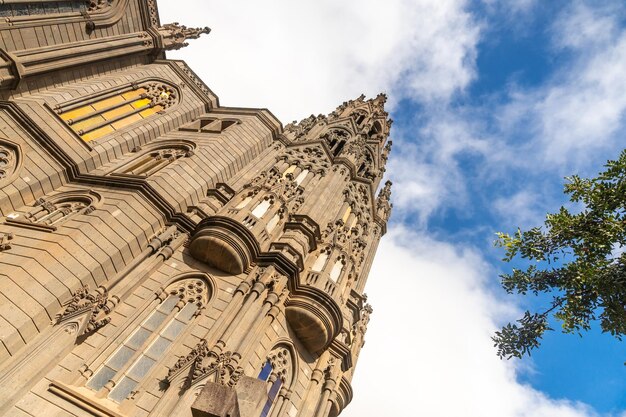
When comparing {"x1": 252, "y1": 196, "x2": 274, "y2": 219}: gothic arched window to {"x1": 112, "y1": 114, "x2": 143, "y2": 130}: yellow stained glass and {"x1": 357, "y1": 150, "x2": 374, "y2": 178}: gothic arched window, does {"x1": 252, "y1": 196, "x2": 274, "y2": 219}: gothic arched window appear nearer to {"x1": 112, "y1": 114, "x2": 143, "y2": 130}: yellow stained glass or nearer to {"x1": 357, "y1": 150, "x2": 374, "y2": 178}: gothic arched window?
{"x1": 112, "y1": 114, "x2": 143, "y2": 130}: yellow stained glass

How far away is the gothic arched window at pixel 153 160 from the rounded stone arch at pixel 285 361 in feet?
25.5

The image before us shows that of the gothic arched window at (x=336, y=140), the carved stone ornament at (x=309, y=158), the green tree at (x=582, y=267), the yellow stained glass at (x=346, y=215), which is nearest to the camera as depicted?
the green tree at (x=582, y=267)

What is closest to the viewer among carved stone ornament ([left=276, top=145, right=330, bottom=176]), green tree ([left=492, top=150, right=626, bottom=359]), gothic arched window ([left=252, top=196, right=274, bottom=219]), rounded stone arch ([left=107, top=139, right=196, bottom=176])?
green tree ([left=492, top=150, right=626, bottom=359])

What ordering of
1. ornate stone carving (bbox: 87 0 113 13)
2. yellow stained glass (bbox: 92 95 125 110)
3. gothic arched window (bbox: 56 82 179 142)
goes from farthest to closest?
ornate stone carving (bbox: 87 0 113 13) → yellow stained glass (bbox: 92 95 125 110) → gothic arched window (bbox: 56 82 179 142)

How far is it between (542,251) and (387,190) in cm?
2037

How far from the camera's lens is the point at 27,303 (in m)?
10.7

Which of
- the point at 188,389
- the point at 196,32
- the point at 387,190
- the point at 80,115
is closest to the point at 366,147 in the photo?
the point at 387,190

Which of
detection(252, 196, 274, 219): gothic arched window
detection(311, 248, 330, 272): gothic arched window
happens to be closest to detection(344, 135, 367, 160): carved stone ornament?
detection(311, 248, 330, 272): gothic arched window

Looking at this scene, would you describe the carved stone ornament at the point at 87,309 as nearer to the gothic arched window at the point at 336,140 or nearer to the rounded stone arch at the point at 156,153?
the rounded stone arch at the point at 156,153

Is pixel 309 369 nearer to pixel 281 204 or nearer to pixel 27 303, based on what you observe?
pixel 281 204

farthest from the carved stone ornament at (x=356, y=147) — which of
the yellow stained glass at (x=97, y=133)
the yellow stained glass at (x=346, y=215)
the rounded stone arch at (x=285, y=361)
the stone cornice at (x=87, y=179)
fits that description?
the rounded stone arch at (x=285, y=361)

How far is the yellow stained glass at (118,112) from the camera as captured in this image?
19.6 meters

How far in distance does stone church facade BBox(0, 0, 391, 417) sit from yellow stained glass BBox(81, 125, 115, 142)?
92mm

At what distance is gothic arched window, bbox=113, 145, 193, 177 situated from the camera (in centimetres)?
1755
